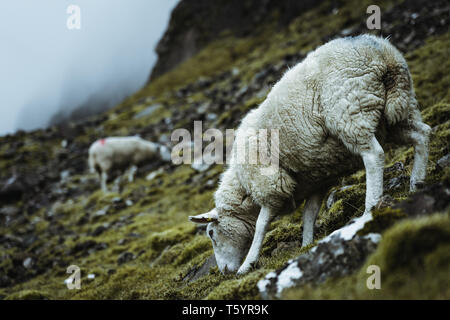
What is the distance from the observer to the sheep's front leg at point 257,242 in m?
5.51

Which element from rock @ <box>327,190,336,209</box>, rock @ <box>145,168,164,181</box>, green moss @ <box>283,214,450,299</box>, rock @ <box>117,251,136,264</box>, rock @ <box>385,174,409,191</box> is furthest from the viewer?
rock @ <box>145,168,164,181</box>

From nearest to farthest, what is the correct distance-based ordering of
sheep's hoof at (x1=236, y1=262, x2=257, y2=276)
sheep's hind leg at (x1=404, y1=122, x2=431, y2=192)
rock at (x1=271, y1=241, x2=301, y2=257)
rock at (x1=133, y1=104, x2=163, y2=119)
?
sheep's hind leg at (x1=404, y1=122, x2=431, y2=192) → sheep's hoof at (x1=236, y1=262, x2=257, y2=276) → rock at (x1=271, y1=241, x2=301, y2=257) → rock at (x1=133, y1=104, x2=163, y2=119)

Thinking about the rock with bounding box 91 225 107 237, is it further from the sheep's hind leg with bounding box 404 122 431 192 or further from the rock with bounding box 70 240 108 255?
the sheep's hind leg with bounding box 404 122 431 192

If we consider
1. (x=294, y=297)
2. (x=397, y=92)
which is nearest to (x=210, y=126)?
(x=397, y=92)

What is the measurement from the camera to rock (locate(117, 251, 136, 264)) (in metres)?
11.2

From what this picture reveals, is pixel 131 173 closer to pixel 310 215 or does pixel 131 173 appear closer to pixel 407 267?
pixel 310 215

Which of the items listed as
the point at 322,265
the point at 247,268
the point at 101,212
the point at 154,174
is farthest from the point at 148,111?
the point at 322,265

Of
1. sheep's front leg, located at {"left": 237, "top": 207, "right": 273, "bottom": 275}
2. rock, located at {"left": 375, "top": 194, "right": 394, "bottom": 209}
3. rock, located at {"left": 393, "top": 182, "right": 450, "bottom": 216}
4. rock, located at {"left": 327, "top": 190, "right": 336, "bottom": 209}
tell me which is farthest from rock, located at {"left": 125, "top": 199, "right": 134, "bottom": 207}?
rock, located at {"left": 393, "top": 182, "right": 450, "bottom": 216}

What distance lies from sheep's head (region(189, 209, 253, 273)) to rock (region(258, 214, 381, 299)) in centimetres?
220

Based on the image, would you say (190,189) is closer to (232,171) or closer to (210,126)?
(210,126)

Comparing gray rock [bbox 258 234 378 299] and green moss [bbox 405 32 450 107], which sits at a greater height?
green moss [bbox 405 32 450 107]

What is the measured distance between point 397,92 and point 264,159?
212 centimetres

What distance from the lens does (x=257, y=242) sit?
18.4 feet

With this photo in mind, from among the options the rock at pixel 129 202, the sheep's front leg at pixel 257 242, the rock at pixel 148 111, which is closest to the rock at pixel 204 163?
the rock at pixel 129 202
